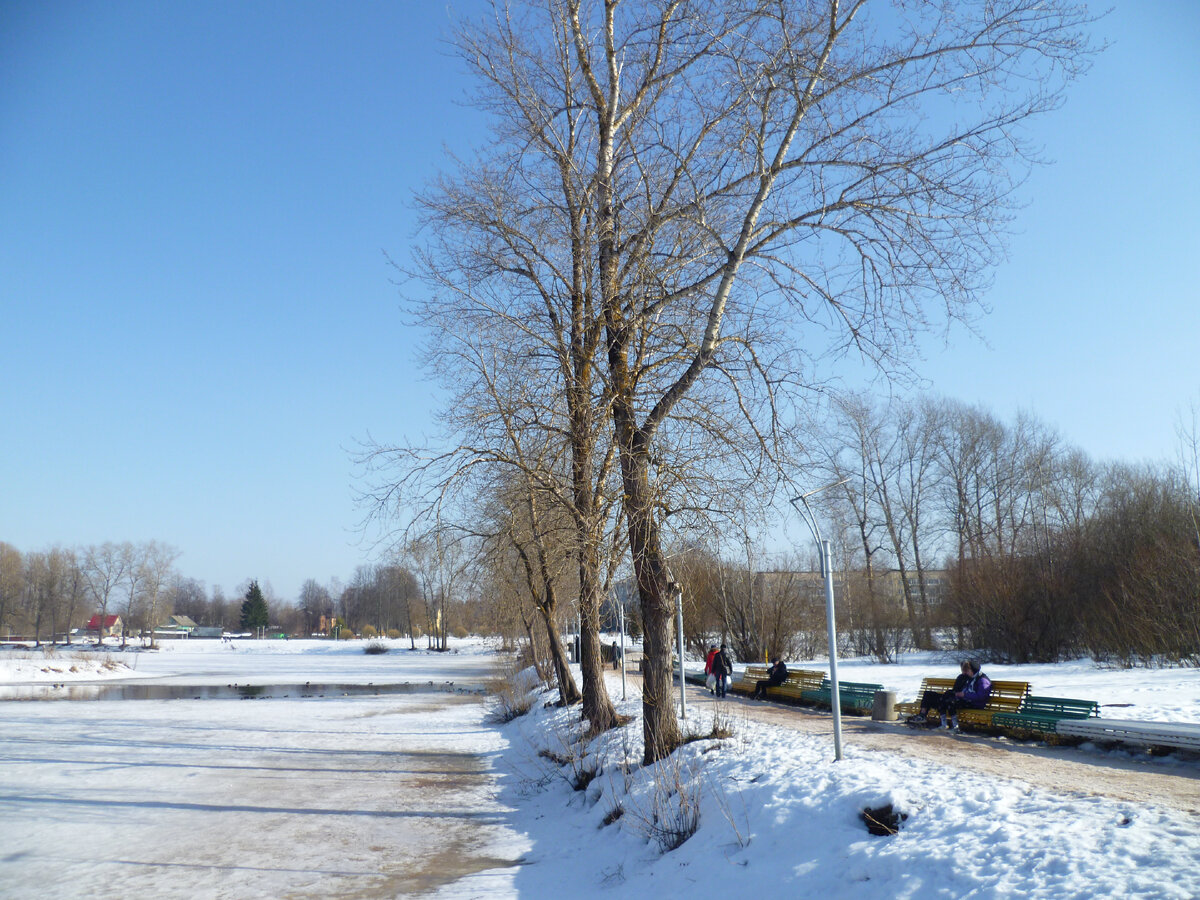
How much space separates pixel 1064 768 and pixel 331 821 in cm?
1037

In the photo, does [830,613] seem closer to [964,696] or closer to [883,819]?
[883,819]

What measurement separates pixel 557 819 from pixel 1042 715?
25.8ft

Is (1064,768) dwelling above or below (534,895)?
above

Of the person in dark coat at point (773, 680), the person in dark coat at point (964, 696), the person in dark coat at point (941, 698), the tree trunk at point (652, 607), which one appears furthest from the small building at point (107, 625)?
the person in dark coat at point (964, 696)

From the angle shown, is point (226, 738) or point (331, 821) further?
point (226, 738)

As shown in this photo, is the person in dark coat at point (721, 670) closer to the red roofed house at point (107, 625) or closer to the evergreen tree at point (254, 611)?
the evergreen tree at point (254, 611)

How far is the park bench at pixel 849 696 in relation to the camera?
17516mm

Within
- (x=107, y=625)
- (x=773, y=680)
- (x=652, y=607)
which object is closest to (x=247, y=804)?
(x=652, y=607)

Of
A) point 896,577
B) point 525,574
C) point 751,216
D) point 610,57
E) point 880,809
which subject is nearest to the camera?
point 880,809

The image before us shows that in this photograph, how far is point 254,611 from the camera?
416 ft

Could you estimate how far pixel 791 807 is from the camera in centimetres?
812

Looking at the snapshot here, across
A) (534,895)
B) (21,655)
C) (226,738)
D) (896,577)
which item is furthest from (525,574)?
(21,655)

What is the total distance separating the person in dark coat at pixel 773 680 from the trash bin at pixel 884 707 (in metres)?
6.35

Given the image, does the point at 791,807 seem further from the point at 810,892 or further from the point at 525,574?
the point at 525,574
